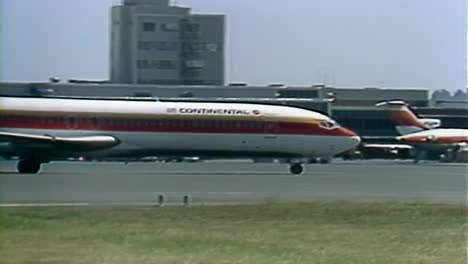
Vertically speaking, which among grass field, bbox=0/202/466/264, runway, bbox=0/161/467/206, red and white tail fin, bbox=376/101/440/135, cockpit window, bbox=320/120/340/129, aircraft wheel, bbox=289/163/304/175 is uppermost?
grass field, bbox=0/202/466/264

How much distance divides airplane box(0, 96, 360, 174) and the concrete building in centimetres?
2435

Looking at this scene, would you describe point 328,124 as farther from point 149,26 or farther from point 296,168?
point 149,26

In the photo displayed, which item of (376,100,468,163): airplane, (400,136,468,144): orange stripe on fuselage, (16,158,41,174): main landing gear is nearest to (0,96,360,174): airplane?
(16,158,41,174): main landing gear

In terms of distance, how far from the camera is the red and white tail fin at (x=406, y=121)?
65.3m

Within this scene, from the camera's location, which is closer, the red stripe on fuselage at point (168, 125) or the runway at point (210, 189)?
the runway at point (210, 189)

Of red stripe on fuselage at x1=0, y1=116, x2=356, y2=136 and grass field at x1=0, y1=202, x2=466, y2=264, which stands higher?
grass field at x1=0, y1=202, x2=466, y2=264

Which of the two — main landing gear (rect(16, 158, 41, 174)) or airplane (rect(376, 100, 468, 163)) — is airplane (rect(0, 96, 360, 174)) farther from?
airplane (rect(376, 100, 468, 163))

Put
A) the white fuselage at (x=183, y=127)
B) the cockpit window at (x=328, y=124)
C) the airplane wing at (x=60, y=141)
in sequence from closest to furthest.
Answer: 1. the airplane wing at (x=60, y=141)
2. the white fuselage at (x=183, y=127)
3. the cockpit window at (x=328, y=124)

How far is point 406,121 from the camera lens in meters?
65.7

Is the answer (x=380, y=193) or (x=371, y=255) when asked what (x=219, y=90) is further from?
(x=371, y=255)

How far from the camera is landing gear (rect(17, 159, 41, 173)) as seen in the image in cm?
3375

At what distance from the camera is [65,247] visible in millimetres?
11805

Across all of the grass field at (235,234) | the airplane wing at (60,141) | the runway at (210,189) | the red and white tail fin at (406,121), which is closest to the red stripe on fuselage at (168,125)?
the airplane wing at (60,141)

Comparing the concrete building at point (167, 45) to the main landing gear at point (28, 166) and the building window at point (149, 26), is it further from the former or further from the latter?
the main landing gear at point (28, 166)
